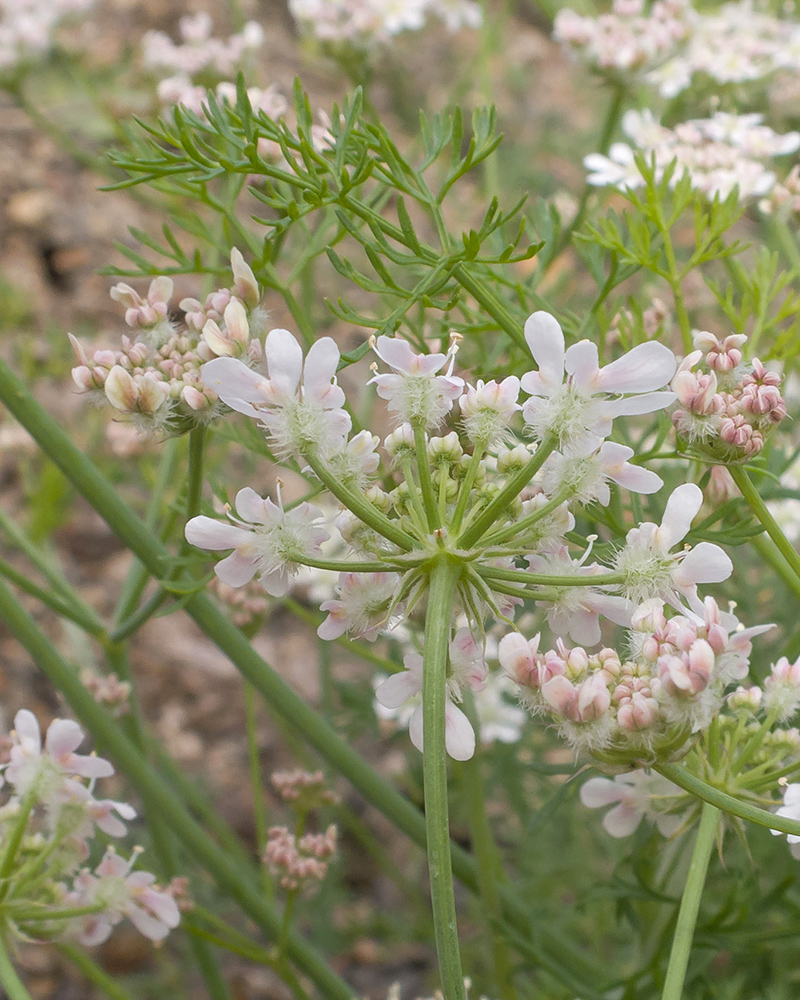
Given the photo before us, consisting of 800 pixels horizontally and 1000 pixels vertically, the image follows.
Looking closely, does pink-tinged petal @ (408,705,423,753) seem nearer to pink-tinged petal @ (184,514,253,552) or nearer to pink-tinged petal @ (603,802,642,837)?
pink-tinged petal @ (184,514,253,552)

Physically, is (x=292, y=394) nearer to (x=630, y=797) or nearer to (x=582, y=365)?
(x=582, y=365)

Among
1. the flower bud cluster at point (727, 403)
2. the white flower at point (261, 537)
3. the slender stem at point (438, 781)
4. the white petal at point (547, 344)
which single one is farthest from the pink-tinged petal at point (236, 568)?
the flower bud cluster at point (727, 403)

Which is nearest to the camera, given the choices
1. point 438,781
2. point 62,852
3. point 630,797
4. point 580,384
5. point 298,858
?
point 438,781

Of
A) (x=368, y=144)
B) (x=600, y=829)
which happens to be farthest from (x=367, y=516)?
(x=600, y=829)

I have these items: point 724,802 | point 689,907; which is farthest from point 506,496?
point 689,907

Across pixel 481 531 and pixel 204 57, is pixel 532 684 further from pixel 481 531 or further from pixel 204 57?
pixel 204 57

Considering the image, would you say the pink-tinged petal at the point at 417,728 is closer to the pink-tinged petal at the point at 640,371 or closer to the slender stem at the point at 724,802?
the slender stem at the point at 724,802

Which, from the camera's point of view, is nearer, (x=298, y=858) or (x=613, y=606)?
(x=613, y=606)
